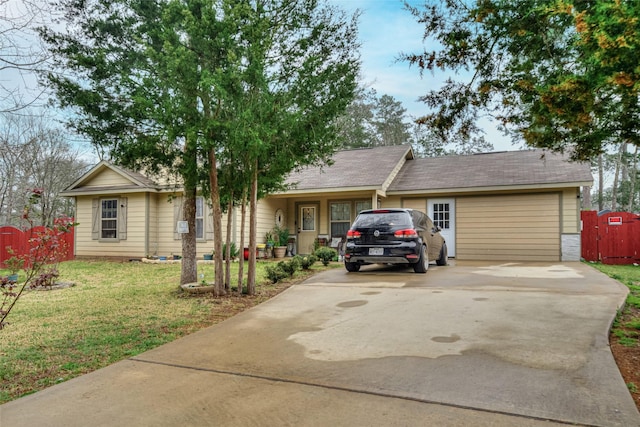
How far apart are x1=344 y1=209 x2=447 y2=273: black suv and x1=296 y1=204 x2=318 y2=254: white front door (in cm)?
672

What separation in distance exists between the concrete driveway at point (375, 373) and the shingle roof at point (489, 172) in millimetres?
7645

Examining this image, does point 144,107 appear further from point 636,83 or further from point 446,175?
point 446,175

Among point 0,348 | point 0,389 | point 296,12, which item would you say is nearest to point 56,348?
point 0,348

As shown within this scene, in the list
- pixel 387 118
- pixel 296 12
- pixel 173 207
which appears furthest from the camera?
pixel 387 118

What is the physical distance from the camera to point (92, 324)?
5.46 metres

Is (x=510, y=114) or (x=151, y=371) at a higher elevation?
(x=510, y=114)

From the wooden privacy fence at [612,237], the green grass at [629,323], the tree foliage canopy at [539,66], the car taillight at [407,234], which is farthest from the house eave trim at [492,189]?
the tree foliage canopy at [539,66]

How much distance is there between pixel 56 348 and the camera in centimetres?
Result: 443

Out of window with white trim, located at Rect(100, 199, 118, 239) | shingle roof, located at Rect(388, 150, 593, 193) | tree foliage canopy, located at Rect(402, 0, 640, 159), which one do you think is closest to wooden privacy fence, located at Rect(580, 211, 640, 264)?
shingle roof, located at Rect(388, 150, 593, 193)

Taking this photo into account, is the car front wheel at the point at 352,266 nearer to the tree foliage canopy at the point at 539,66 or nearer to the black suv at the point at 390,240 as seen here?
the black suv at the point at 390,240

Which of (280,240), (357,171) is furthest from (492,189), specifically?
(280,240)

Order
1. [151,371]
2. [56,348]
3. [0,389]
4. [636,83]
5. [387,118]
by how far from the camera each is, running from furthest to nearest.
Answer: [387,118], [56,348], [151,371], [0,389], [636,83]

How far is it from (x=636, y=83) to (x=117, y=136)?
7.13 m

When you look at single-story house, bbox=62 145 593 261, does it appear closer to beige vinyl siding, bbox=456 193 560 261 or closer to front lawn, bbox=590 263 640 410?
beige vinyl siding, bbox=456 193 560 261
